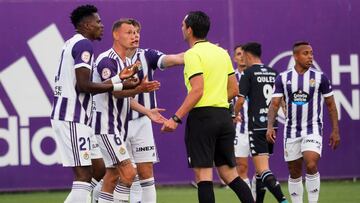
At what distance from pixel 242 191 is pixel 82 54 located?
2261 millimetres

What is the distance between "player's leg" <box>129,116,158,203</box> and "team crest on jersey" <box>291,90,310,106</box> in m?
2.09

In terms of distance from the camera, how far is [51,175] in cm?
1767

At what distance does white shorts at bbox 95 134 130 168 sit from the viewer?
11.4m

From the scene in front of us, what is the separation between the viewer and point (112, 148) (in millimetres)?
11469

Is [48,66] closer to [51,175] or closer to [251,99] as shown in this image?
[51,175]

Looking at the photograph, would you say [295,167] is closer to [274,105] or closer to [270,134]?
[270,134]

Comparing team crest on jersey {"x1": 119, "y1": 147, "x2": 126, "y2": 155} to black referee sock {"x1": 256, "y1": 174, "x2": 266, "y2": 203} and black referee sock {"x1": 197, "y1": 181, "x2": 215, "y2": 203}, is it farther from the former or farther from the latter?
black referee sock {"x1": 256, "y1": 174, "x2": 266, "y2": 203}

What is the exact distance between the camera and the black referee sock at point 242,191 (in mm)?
10872

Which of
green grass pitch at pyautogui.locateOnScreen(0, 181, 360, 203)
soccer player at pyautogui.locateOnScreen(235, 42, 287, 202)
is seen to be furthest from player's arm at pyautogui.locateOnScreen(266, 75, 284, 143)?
green grass pitch at pyautogui.locateOnScreen(0, 181, 360, 203)

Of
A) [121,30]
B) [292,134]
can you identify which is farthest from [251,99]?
[121,30]

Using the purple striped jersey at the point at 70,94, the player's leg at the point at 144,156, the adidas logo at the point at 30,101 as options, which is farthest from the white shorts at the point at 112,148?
the adidas logo at the point at 30,101

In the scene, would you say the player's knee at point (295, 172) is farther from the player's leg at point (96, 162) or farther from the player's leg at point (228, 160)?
the player's leg at point (96, 162)

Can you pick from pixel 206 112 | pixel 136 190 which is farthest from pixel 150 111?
pixel 136 190

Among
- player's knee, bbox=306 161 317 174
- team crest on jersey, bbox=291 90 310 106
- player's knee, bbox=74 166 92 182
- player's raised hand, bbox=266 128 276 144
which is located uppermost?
team crest on jersey, bbox=291 90 310 106
